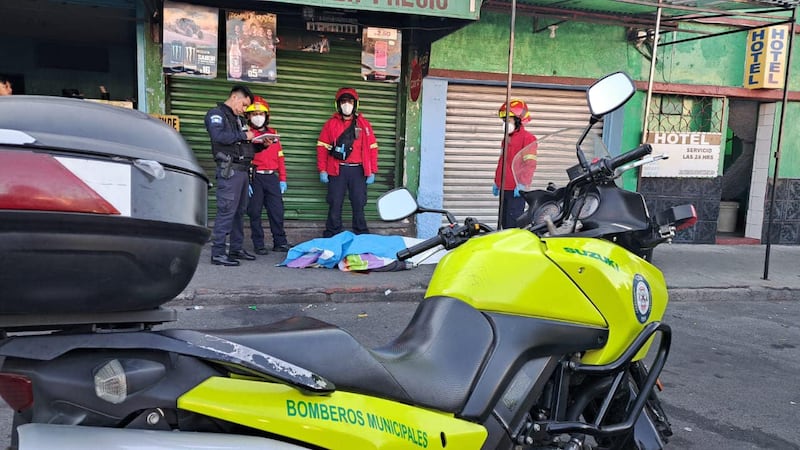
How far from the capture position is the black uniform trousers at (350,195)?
841 centimetres

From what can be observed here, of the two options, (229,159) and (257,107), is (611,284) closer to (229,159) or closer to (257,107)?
(229,159)

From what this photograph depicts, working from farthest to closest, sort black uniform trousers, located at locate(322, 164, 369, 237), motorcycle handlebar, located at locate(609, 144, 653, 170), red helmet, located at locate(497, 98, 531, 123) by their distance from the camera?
black uniform trousers, located at locate(322, 164, 369, 237) → red helmet, located at locate(497, 98, 531, 123) → motorcycle handlebar, located at locate(609, 144, 653, 170)

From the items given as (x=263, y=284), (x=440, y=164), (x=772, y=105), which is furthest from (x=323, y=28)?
(x=772, y=105)

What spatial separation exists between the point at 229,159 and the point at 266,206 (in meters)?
1.19

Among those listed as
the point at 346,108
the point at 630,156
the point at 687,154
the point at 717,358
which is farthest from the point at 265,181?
the point at 687,154

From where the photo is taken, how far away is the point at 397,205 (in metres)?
2.36

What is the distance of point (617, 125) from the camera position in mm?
9875

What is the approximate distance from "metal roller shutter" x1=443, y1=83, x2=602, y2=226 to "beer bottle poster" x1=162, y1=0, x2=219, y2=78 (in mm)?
3676

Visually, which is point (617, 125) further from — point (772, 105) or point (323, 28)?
point (323, 28)

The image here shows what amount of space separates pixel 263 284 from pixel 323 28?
403 cm

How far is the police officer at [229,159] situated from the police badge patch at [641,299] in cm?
560

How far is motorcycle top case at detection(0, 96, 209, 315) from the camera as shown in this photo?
1.22m

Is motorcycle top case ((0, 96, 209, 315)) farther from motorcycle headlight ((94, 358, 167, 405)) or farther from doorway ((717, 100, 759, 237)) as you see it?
doorway ((717, 100, 759, 237))

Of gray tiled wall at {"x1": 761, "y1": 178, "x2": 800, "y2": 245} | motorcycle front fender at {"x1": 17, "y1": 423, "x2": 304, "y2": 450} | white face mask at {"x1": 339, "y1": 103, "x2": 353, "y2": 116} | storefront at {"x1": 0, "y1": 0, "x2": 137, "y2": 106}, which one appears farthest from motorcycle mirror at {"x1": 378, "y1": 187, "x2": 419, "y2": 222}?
gray tiled wall at {"x1": 761, "y1": 178, "x2": 800, "y2": 245}
